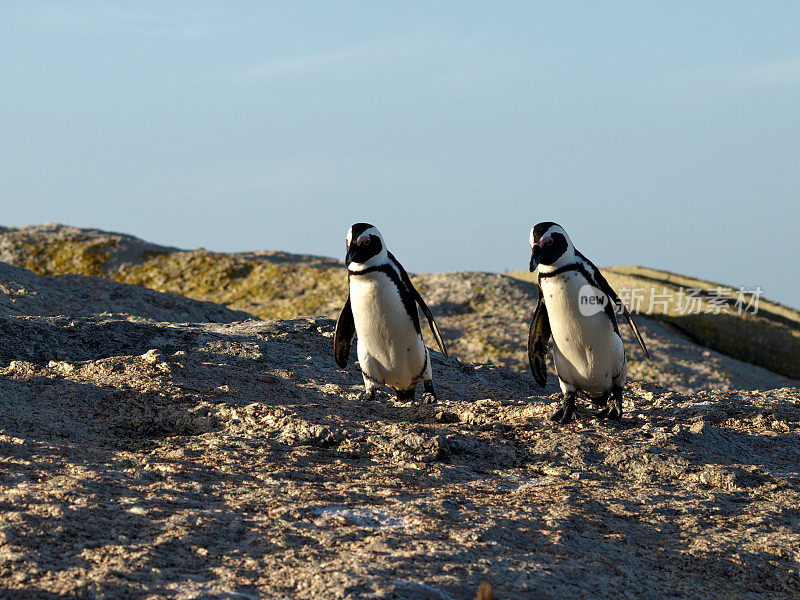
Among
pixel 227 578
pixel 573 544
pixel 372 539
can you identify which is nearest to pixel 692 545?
pixel 573 544

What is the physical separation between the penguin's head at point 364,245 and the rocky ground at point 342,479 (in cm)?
107

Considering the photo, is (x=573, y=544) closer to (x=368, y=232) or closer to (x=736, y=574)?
(x=736, y=574)

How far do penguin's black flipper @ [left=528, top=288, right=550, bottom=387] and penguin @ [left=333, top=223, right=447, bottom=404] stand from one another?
687 mm

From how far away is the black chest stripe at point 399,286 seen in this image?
6215 mm

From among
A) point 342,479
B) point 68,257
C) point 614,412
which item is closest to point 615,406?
point 614,412

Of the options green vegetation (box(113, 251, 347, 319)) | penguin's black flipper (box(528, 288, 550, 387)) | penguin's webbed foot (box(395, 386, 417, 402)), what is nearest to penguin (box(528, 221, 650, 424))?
penguin's black flipper (box(528, 288, 550, 387))

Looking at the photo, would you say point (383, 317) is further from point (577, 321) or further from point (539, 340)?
point (577, 321)

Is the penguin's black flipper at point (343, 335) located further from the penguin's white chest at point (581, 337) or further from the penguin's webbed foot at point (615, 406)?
the penguin's webbed foot at point (615, 406)

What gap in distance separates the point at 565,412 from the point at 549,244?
3.93ft

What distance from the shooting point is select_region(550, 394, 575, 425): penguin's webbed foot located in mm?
6062

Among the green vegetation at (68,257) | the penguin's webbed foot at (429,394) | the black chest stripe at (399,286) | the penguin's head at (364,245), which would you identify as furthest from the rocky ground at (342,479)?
→ the green vegetation at (68,257)

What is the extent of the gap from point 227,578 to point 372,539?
70cm

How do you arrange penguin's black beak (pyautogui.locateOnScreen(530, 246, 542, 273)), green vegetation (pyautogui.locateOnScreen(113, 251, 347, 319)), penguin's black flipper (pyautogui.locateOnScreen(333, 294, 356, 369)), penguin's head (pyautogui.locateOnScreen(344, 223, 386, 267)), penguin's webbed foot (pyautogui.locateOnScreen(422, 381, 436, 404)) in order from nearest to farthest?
penguin's black beak (pyautogui.locateOnScreen(530, 246, 542, 273))
penguin's head (pyautogui.locateOnScreen(344, 223, 386, 267))
penguin's webbed foot (pyautogui.locateOnScreen(422, 381, 436, 404))
penguin's black flipper (pyautogui.locateOnScreen(333, 294, 356, 369))
green vegetation (pyautogui.locateOnScreen(113, 251, 347, 319))

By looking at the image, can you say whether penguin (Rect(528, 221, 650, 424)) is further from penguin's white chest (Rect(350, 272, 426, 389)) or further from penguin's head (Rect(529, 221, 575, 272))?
penguin's white chest (Rect(350, 272, 426, 389))
